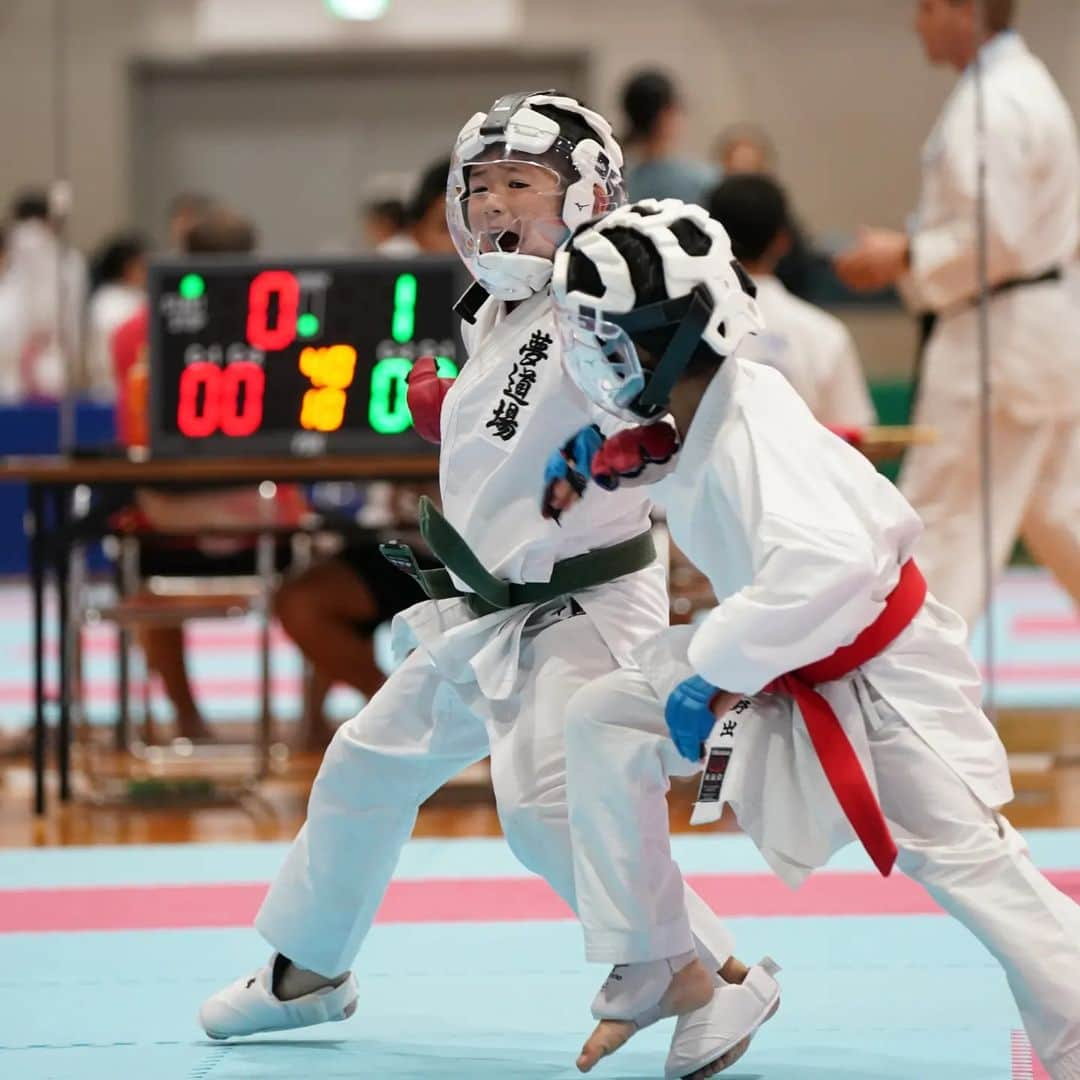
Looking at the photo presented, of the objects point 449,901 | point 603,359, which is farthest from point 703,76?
point 603,359

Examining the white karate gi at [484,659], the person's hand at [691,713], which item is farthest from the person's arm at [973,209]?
the person's hand at [691,713]

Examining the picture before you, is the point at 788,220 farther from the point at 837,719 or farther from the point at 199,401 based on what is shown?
the point at 837,719

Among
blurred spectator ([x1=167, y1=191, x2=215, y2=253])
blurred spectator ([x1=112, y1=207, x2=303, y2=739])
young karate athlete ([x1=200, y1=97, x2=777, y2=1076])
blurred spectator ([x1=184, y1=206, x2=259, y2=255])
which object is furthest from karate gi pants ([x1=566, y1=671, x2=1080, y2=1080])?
blurred spectator ([x1=167, y1=191, x2=215, y2=253])

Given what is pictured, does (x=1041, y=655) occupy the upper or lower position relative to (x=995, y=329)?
lower

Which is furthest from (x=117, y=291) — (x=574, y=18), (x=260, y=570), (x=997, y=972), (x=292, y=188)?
(x=997, y=972)

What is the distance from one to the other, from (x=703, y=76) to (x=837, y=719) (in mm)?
11170

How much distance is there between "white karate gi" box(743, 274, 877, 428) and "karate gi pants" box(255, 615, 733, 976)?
295 cm

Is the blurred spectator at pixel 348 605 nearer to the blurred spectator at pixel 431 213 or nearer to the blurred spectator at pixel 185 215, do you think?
the blurred spectator at pixel 431 213

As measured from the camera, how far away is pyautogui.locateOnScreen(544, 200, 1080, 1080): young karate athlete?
2.68m

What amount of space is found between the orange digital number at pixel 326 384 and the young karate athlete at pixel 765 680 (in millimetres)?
3040

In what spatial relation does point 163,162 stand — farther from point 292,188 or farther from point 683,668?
point 683,668

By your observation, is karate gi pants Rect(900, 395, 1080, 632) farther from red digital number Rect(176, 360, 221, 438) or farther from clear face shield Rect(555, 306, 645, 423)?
clear face shield Rect(555, 306, 645, 423)

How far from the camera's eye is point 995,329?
6.12 meters

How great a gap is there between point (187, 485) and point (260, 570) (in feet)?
1.45
